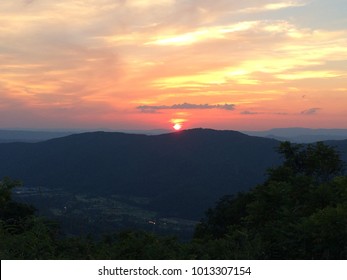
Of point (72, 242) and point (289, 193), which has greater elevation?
point (289, 193)

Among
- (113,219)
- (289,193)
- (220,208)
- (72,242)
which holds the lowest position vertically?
(113,219)

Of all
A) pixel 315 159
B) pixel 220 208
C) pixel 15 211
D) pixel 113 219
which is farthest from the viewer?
pixel 113 219

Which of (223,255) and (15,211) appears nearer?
(223,255)

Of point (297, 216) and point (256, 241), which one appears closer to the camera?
point (256, 241)

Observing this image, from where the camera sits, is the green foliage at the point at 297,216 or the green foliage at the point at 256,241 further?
the green foliage at the point at 297,216

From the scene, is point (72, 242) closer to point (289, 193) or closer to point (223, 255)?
point (223, 255)

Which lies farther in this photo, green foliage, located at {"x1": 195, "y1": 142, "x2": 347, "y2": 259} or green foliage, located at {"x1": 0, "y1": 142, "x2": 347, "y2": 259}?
green foliage, located at {"x1": 195, "y1": 142, "x2": 347, "y2": 259}
